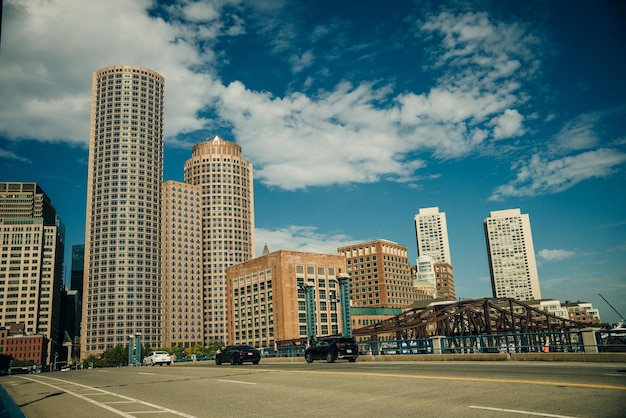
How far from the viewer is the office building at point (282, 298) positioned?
11844 cm

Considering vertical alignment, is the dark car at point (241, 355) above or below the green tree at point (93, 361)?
above

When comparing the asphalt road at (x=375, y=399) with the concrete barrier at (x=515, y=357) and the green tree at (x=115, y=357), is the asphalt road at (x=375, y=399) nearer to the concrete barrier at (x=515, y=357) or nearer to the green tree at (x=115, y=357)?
the concrete barrier at (x=515, y=357)

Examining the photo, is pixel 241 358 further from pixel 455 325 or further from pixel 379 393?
pixel 455 325

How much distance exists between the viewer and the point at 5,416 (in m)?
7.36

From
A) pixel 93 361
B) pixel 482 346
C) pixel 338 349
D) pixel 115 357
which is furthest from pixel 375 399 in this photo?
pixel 93 361

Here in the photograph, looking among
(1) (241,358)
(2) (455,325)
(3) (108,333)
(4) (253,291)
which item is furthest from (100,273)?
(1) (241,358)

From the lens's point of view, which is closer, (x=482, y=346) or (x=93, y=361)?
(x=482, y=346)

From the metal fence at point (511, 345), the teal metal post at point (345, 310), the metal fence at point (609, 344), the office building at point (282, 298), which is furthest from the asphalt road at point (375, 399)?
the office building at point (282, 298)

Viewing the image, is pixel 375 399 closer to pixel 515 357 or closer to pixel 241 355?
pixel 515 357

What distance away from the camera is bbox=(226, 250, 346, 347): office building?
118 m

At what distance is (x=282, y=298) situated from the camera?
118 m

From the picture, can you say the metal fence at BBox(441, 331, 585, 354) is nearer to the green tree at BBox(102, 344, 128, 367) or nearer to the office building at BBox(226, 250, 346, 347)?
the office building at BBox(226, 250, 346, 347)

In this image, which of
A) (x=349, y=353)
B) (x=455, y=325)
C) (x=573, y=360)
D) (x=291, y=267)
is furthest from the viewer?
(x=291, y=267)

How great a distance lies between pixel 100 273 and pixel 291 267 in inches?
4494
